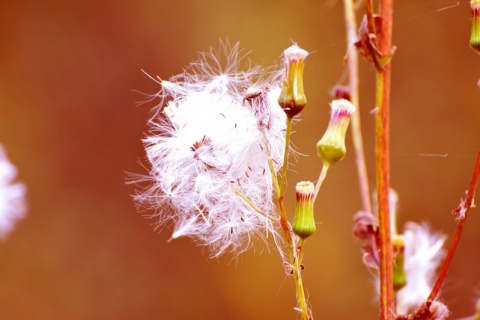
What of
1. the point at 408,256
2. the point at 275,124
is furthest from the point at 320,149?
the point at 408,256

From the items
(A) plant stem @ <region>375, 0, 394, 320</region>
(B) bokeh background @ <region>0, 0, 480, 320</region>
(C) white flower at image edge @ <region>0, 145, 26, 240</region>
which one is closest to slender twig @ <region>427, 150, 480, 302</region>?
(A) plant stem @ <region>375, 0, 394, 320</region>

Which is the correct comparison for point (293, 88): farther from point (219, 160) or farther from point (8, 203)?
point (8, 203)

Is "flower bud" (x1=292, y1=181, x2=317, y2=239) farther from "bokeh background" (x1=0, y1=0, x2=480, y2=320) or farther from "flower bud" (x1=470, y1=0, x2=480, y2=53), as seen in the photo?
"bokeh background" (x1=0, y1=0, x2=480, y2=320)

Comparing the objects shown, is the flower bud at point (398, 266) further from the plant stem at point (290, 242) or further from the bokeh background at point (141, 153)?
the bokeh background at point (141, 153)

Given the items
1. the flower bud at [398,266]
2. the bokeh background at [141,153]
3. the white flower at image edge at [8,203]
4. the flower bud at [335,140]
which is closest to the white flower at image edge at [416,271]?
the flower bud at [398,266]

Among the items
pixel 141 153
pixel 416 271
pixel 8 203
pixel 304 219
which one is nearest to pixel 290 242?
pixel 304 219

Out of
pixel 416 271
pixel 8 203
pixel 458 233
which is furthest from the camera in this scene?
pixel 8 203

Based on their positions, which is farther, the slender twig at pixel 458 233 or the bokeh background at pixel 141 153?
the bokeh background at pixel 141 153
